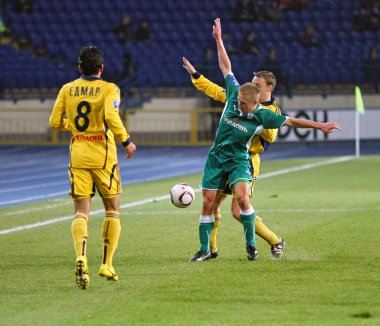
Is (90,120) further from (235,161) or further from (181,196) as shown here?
(181,196)

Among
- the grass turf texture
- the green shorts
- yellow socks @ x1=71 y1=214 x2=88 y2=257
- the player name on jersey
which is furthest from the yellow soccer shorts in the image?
the green shorts

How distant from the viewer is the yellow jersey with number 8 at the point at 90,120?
8641 mm

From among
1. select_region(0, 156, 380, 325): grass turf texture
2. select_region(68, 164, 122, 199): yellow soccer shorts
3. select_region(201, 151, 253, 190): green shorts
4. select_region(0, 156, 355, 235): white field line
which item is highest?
select_region(68, 164, 122, 199): yellow soccer shorts

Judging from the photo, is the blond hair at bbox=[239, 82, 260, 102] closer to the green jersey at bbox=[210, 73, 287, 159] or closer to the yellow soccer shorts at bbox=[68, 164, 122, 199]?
the green jersey at bbox=[210, 73, 287, 159]

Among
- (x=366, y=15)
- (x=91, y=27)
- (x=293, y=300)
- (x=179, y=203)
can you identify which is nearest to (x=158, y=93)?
(x=91, y=27)

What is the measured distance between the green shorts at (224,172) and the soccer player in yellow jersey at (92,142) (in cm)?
142

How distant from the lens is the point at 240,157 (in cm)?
998

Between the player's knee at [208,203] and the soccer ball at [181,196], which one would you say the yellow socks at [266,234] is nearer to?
the player's knee at [208,203]

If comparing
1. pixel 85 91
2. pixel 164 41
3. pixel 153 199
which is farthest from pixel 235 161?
pixel 164 41

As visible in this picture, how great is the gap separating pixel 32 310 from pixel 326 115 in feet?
81.5

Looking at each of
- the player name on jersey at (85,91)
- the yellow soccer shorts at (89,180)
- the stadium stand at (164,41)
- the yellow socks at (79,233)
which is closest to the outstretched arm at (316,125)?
the yellow soccer shorts at (89,180)

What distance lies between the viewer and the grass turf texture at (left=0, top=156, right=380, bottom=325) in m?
7.14

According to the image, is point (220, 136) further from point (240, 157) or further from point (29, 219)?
point (29, 219)

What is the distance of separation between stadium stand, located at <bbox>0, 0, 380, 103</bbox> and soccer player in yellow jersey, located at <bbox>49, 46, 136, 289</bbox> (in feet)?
81.3
